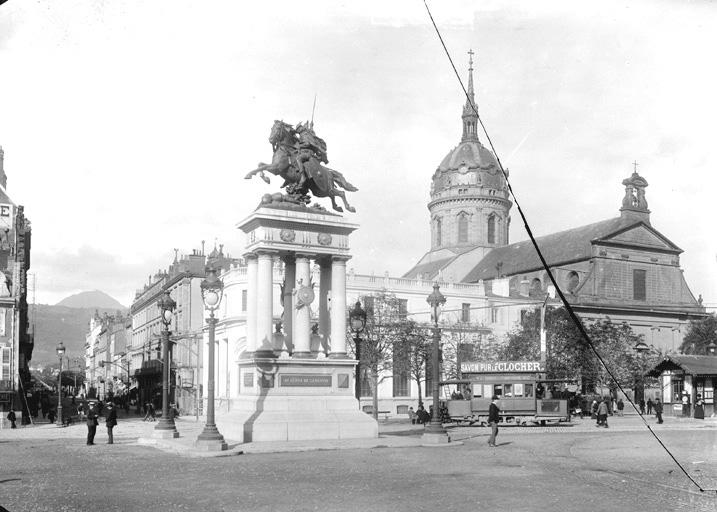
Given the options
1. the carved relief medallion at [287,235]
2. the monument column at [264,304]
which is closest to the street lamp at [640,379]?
the carved relief medallion at [287,235]

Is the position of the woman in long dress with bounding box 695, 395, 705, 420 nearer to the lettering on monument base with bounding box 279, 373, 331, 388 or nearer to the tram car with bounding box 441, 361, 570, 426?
the tram car with bounding box 441, 361, 570, 426

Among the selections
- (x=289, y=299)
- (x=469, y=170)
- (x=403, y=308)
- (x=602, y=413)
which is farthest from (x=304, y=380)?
(x=469, y=170)

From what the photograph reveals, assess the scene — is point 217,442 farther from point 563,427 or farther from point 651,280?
point 651,280

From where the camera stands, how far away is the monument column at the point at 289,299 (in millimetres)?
27984

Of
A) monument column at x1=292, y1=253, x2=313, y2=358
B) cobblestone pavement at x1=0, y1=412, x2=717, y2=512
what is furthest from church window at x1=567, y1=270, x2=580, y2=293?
monument column at x1=292, y1=253, x2=313, y2=358

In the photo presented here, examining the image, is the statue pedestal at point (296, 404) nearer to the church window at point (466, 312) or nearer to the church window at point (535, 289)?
the church window at point (466, 312)

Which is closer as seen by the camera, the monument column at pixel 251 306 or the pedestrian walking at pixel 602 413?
the monument column at pixel 251 306

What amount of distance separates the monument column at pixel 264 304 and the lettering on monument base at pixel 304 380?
104 centimetres

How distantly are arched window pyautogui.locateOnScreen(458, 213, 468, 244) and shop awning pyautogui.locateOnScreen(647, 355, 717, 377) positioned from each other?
1777 inches

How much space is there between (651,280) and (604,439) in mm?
51802

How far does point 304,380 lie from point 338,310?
8.69 ft

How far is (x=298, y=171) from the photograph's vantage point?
28.4 m

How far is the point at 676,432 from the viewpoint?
34.7m

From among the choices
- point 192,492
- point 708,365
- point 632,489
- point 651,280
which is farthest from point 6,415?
point 651,280
